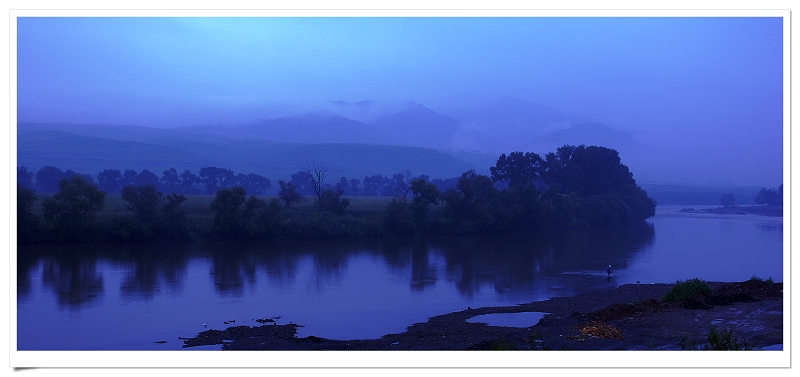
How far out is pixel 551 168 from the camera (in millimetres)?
43844

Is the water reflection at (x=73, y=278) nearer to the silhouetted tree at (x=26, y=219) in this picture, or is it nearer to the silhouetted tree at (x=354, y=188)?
the silhouetted tree at (x=26, y=219)

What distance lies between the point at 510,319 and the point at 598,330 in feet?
9.49

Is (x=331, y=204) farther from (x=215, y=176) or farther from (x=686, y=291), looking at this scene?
(x=215, y=176)

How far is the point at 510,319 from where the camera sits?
11.7m

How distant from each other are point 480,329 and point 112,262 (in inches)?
580

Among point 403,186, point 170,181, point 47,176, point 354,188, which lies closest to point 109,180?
point 170,181

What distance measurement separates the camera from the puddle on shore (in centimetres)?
1118

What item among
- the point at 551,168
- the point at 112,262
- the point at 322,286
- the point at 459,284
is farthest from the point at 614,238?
A: the point at 112,262

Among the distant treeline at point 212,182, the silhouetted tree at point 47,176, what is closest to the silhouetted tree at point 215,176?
the distant treeline at point 212,182

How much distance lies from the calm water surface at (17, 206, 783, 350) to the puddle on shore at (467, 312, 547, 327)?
1.26 meters

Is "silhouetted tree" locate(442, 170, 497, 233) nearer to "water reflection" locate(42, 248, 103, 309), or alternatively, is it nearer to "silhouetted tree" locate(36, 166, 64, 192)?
"water reflection" locate(42, 248, 103, 309)

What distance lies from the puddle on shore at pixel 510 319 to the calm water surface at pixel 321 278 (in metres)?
1.26

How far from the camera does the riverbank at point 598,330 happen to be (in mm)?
8359
